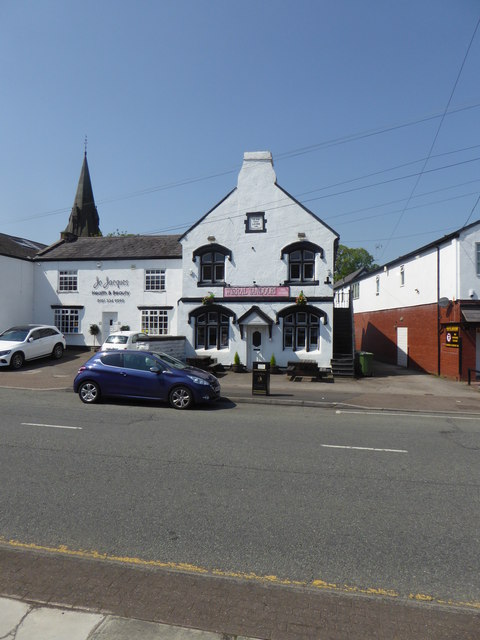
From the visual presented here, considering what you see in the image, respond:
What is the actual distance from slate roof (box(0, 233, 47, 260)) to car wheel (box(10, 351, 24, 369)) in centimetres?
800

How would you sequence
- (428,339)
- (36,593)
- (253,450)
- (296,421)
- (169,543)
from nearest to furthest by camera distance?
(36,593) < (169,543) < (253,450) < (296,421) < (428,339)

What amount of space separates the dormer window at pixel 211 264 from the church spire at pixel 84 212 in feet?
136

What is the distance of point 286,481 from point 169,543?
87.6 inches

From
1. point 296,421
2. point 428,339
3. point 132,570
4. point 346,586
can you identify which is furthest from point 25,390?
point 428,339

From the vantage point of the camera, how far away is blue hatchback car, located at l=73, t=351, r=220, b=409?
11648mm

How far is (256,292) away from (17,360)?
39.0 ft

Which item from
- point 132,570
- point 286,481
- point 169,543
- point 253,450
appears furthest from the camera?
point 253,450

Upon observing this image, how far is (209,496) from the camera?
5418 millimetres

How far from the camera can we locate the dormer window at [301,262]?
71.4 ft

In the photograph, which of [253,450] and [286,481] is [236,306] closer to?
[253,450]

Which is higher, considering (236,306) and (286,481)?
(236,306)

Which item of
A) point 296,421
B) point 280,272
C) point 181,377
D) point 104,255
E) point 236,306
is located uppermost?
point 104,255

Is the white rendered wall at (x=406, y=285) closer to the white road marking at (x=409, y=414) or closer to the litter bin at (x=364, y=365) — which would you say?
the litter bin at (x=364, y=365)

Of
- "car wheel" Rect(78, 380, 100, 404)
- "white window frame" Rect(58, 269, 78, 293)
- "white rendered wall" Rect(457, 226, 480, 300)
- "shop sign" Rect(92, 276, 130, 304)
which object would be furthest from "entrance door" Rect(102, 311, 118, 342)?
"white rendered wall" Rect(457, 226, 480, 300)
